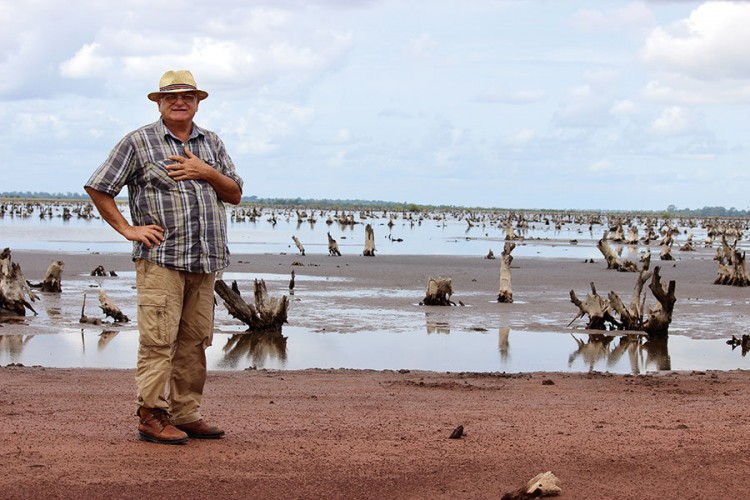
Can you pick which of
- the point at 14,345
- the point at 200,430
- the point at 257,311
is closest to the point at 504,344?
the point at 257,311

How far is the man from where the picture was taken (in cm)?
639

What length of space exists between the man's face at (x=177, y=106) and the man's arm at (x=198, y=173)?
0.21 m

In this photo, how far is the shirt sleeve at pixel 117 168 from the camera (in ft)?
21.0

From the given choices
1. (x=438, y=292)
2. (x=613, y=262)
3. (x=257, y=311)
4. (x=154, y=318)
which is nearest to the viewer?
(x=154, y=318)

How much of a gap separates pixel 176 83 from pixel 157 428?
217 centimetres

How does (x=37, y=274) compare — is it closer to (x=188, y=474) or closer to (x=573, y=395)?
(x=573, y=395)

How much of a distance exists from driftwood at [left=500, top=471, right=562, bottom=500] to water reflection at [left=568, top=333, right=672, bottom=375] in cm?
786

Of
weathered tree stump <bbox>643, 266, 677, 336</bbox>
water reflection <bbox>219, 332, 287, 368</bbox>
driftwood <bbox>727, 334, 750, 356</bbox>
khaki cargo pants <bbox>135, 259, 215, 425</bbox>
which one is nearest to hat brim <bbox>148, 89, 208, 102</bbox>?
khaki cargo pants <bbox>135, 259, 215, 425</bbox>

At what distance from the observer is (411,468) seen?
20.0ft

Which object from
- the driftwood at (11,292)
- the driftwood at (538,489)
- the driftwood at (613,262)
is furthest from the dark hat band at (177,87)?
the driftwood at (613,262)

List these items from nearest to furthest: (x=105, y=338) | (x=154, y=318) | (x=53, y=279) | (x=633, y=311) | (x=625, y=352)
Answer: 1. (x=154, y=318)
2. (x=105, y=338)
3. (x=625, y=352)
4. (x=633, y=311)
5. (x=53, y=279)

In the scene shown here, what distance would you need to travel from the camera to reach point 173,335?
6.46 meters

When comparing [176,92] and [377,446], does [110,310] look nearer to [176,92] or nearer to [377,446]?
[176,92]

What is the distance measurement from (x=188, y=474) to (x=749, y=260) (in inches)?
1619
